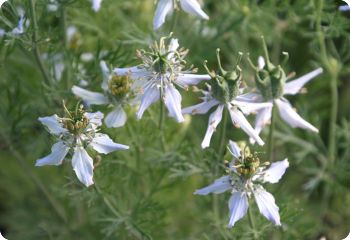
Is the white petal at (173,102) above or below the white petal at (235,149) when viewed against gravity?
above

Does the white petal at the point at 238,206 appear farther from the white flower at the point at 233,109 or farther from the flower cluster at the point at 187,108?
the white flower at the point at 233,109

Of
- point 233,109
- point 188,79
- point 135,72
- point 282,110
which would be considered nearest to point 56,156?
point 135,72

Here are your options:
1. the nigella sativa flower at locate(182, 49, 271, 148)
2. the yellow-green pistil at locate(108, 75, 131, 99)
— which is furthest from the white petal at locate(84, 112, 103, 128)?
the nigella sativa flower at locate(182, 49, 271, 148)

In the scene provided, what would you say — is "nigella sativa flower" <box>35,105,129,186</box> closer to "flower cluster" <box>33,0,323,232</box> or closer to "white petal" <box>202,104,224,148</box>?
"flower cluster" <box>33,0,323,232</box>

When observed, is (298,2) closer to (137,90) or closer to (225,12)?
(225,12)

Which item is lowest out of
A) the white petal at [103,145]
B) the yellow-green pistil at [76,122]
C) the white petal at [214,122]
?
the white petal at [214,122]

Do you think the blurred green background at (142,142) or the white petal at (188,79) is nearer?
the white petal at (188,79)

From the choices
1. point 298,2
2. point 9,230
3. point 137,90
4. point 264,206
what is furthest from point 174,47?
point 9,230

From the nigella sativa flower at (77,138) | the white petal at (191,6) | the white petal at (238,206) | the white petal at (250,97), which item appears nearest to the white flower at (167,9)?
the white petal at (191,6)
